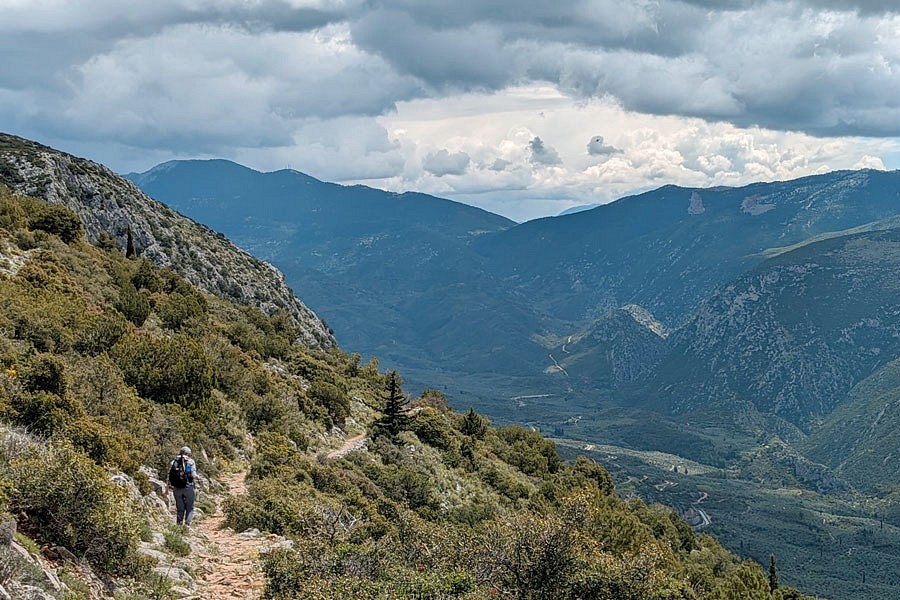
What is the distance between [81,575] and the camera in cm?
1380

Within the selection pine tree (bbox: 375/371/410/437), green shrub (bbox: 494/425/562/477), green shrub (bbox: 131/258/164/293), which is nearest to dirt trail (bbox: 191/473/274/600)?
pine tree (bbox: 375/371/410/437)

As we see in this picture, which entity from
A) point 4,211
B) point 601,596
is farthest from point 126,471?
point 4,211

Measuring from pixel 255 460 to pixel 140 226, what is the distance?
207 feet

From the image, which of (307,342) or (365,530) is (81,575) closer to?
(365,530)

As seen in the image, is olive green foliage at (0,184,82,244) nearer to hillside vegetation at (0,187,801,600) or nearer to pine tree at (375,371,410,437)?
hillside vegetation at (0,187,801,600)

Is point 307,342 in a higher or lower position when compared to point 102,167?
lower

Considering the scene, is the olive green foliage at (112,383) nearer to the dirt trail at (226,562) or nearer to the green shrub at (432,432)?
the dirt trail at (226,562)

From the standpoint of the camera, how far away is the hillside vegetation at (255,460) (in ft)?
50.0

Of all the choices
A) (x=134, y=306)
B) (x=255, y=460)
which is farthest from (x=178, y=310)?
(x=255, y=460)

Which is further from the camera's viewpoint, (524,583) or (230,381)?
(230,381)

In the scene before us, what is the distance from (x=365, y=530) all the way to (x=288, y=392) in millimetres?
22014

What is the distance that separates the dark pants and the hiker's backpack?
191 millimetres

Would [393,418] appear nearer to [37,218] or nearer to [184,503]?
[184,503]

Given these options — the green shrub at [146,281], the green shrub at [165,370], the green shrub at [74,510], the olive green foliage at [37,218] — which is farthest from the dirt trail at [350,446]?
the olive green foliage at [37,218]
